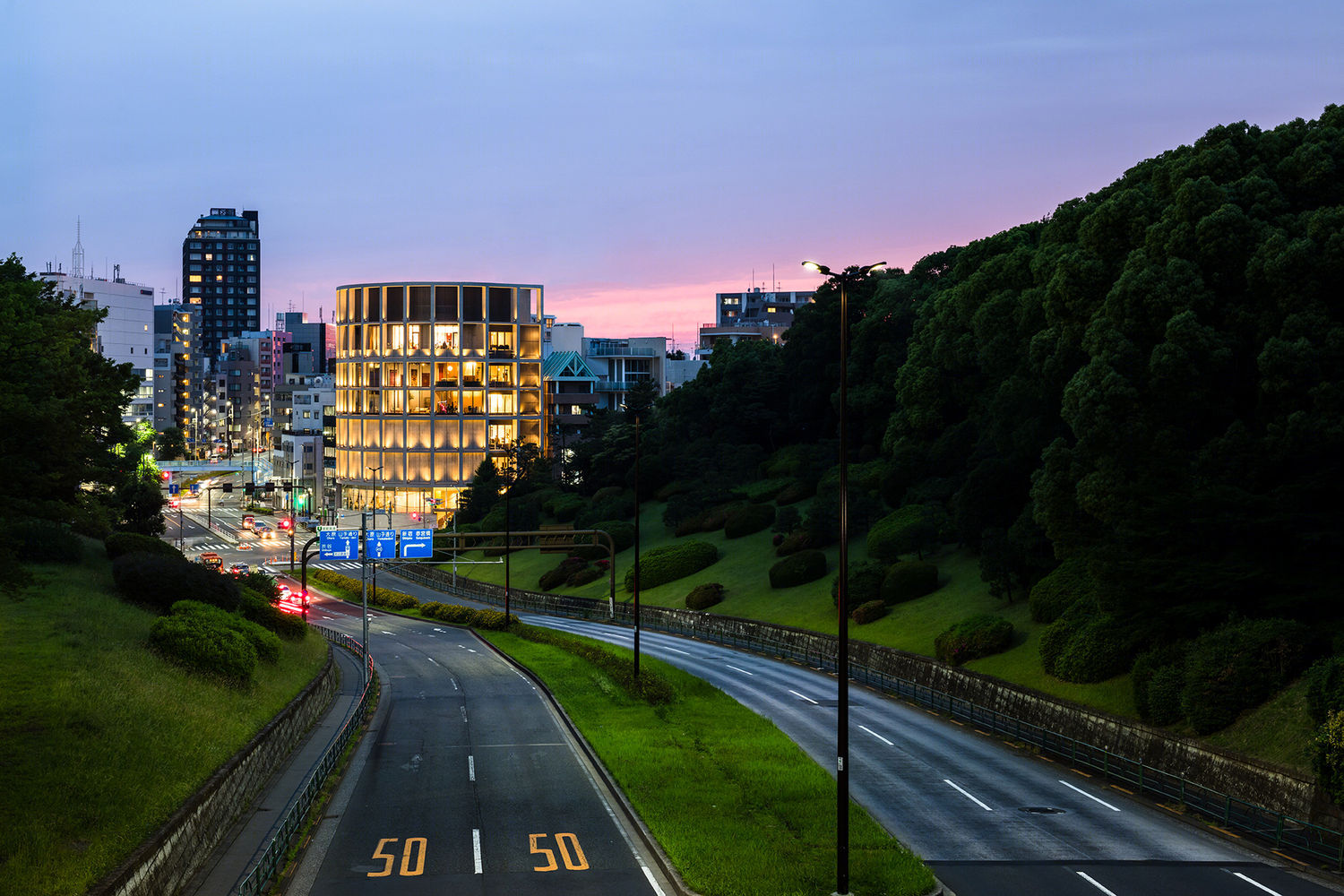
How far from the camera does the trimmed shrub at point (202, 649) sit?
33.0 meters

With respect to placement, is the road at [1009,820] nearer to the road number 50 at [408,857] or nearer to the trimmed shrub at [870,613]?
the road number 50 at [408,857]

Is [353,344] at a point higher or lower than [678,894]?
higher

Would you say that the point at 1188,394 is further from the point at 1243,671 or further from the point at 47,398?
the point at 47,398

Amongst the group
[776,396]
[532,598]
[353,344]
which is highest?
[353,344]

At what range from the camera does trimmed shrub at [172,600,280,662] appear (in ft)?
120

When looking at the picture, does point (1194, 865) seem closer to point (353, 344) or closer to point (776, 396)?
point (776, 396)

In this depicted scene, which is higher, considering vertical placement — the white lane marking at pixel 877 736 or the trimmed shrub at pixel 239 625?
the trimmed shrub at pixel 239 625

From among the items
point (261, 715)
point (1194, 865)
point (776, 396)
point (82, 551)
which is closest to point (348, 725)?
point (261, 715)

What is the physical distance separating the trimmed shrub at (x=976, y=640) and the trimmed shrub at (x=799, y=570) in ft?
67.6

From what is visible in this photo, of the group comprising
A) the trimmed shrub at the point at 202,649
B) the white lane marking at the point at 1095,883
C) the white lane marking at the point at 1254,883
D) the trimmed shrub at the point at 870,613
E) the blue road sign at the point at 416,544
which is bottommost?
the white lane marking at the point at 1254,883

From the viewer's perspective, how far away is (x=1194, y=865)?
23.4m

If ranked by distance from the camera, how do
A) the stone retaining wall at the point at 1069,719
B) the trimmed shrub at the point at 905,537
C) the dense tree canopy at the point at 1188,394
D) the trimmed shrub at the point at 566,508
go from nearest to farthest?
the stone retaining wall at the point at 1069,719
the dense tree canopy at the point at 1188,394
the trimmed shrub at the point at 905,537
the trimmed shrub at the point at 566,508

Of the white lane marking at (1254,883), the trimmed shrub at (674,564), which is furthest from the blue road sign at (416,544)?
the white lane marking at (1254,883)

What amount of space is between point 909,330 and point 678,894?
7223cm
